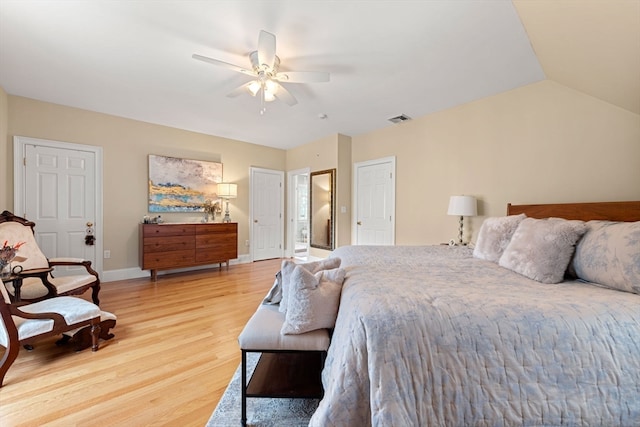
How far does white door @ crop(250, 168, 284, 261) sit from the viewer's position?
5.57 metres

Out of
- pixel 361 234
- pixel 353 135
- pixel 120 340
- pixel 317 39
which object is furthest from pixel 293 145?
pixel 120 340

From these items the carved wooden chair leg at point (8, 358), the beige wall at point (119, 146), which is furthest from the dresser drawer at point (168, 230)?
the carved wooden chair leg at point (8, 358)

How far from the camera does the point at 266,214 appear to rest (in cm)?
577

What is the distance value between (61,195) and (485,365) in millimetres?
5102

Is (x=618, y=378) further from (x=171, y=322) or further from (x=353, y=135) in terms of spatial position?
(x=353, y=135)

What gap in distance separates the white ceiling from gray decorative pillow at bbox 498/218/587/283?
5.16 feet

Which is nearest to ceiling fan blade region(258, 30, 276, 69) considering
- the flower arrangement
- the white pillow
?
the white pillow

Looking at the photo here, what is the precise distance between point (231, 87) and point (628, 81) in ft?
11.8

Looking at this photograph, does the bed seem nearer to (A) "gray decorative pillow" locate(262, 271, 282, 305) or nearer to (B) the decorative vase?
(A) "gray decorative pillow" locate(262, 271, 282, 305)

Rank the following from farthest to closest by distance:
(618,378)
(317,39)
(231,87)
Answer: (231,87) → (317,39) → (618,378)

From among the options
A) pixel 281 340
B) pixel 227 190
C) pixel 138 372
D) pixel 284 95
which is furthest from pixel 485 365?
pixel 227 190

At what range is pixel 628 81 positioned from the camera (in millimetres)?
1956

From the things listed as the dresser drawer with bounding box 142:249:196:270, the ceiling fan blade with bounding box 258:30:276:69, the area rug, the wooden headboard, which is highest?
the ceiling fan blade with bounding box 258:30:276:69

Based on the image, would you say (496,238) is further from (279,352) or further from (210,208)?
(210,208)
